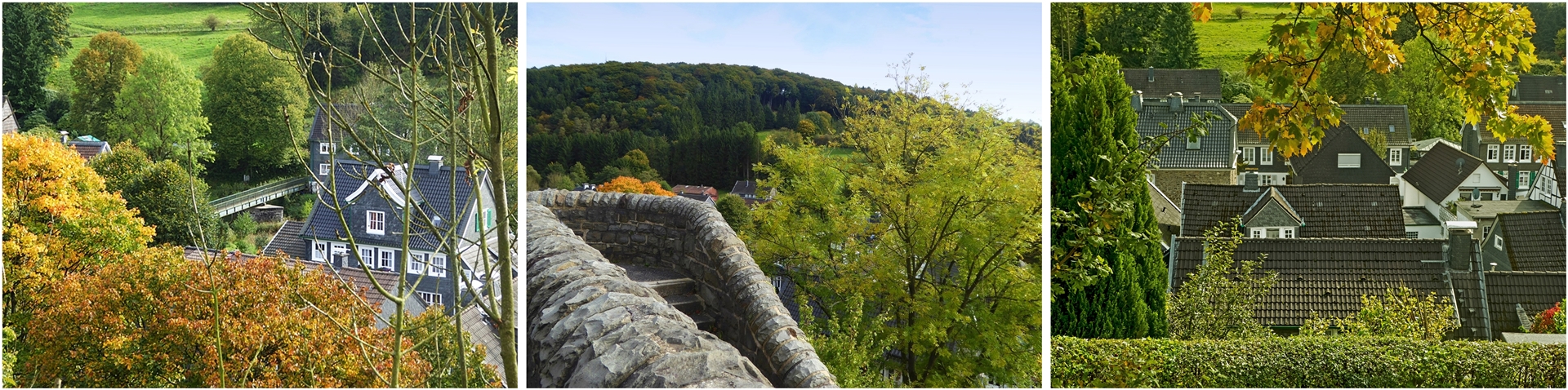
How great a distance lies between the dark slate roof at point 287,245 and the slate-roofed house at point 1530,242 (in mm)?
4779

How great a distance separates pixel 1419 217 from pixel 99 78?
17.5 feet

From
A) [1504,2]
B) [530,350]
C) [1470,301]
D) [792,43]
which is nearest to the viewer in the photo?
[530,350]

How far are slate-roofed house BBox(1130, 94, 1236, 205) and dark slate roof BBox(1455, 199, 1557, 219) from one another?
93cm

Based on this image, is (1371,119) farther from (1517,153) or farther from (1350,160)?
(1517,153)

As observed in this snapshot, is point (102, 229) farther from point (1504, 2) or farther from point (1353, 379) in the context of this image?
point (1504, 2)

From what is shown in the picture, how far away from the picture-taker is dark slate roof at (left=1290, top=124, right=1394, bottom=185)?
428 cm

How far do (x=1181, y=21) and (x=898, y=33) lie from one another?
1.22 meters

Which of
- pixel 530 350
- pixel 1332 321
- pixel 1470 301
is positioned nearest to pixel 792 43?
pixel 530 350

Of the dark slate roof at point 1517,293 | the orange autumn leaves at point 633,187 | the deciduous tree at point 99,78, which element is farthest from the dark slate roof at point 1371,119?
the deciduous tree at point 99,78

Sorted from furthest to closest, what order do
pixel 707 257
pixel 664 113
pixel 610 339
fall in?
pixel 707 257
pixel 664 113
pixel 610 339

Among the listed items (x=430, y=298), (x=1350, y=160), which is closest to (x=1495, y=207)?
(x=1350, y=160)

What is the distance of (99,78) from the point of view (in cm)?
381

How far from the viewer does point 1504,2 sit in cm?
395

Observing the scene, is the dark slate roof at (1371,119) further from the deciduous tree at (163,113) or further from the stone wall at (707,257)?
the deciduous tree at (163,113)
